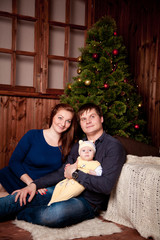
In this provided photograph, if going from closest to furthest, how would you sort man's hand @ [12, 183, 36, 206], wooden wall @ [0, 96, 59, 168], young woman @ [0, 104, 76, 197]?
man's hand @ [12, 183, 36, 206] < young woman @ [0, 104, 76, 197] < wooden wall @ [0, 96, 59, 168]

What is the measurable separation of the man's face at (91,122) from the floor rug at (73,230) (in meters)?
0.74

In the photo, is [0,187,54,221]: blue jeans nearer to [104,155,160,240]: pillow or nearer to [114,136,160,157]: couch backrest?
[104,155,160,240]: pillow

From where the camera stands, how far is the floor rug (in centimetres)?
153

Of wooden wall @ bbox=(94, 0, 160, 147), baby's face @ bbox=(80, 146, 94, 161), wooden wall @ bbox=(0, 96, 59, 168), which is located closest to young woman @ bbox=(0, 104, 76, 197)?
baby's face @ bbox=(80, 146, 94, 161)

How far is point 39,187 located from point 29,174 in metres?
0.18

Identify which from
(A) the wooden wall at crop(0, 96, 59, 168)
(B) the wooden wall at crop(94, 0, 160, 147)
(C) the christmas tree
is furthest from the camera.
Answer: (B) the wooden wall at crop(94, 0, 160, 147)

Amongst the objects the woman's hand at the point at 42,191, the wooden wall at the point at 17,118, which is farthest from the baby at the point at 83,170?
the wooden wall at the point at 17,118

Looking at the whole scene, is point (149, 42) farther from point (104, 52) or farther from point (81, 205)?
point (81, 205)

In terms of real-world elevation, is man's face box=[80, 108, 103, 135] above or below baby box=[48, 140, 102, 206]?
above

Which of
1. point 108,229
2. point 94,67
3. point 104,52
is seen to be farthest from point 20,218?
point 104,52

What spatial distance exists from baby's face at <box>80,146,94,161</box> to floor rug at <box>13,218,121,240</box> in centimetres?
51

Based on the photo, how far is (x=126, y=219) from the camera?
1744 mm

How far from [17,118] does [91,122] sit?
1.55 m

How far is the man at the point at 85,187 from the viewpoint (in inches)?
64.5
